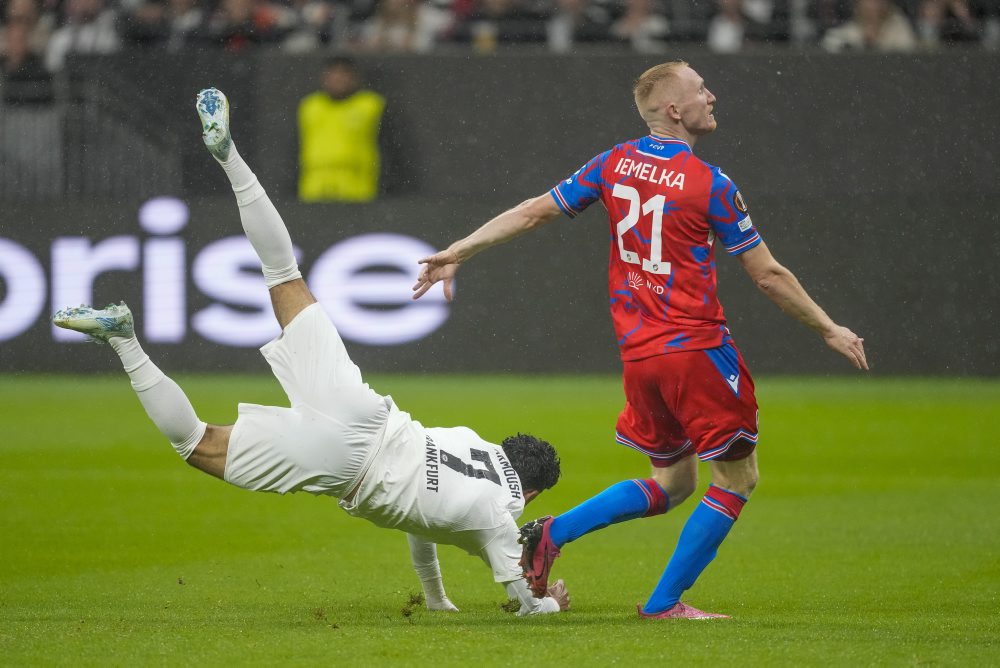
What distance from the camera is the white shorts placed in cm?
545

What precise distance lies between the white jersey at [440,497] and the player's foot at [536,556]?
0.04 metres

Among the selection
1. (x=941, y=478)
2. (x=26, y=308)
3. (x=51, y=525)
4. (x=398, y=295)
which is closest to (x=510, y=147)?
(x=398, y=295)

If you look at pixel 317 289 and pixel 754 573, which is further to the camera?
pixel 317 289

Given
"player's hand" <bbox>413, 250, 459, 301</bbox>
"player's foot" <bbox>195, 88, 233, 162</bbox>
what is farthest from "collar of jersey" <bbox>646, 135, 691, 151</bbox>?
"player's foot" <bbox>195, 88, 233, 162</bbox>

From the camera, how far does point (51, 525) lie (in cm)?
804

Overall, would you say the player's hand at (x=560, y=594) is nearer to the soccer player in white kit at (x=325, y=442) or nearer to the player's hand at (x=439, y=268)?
the soccer player in white kit at (x=325, y=442)

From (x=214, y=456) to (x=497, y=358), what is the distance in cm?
849

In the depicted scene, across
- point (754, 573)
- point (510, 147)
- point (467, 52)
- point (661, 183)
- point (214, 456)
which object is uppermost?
point (467, 52)

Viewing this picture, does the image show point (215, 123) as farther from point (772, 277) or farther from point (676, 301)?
point (772, 277)

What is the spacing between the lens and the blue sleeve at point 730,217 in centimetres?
552

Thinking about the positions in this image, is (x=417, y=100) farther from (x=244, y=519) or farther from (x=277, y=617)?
(x=277, y=617)

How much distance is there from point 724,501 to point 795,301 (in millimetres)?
845

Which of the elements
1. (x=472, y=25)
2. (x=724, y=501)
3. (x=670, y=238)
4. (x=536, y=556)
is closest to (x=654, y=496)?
(x=724, y=501)

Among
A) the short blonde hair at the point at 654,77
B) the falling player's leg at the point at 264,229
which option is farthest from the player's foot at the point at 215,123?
the short blonde hair at the point at 654,77
